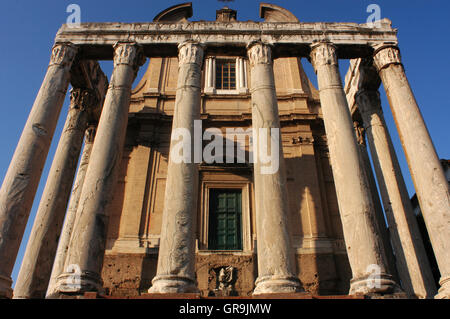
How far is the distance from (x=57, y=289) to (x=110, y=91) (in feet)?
23.4

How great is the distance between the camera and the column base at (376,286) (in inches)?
366

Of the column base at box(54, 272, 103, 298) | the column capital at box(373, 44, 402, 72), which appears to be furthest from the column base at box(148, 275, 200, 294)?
the column capital at box(373, 44, 402, 72)

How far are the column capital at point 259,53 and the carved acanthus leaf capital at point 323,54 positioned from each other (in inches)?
68.9

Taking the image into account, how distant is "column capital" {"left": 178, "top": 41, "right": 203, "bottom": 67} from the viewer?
14.0 metres

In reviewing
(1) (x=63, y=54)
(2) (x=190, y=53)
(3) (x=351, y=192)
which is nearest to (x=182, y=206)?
(3) (x=351, y=192)

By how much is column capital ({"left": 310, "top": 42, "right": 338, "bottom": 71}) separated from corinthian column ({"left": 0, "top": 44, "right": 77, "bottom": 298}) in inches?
382

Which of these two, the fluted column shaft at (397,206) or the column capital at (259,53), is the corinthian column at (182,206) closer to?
the column capital at (259,53)

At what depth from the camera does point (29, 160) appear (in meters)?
11.5

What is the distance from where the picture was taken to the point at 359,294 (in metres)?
9.22

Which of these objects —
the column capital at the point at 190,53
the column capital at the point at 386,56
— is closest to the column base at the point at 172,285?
the column capital at the point at 190,53

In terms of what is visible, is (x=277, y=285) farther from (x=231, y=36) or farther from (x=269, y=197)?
(x=231, y=36)

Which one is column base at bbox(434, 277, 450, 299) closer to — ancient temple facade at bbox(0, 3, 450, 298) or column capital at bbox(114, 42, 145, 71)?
ancient temple facade at bbox(0, 3, 450, 298)

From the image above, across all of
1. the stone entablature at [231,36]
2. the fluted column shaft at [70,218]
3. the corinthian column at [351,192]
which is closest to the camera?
the corinthian column at [351,192]
